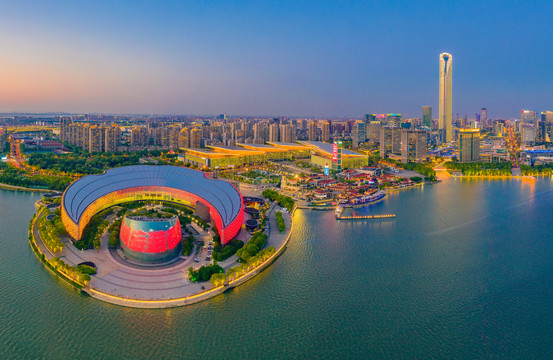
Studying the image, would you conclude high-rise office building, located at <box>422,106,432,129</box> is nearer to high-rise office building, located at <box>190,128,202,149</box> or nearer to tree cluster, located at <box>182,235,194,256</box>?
high-rise office building, located at <box>190,128,202,149</box>

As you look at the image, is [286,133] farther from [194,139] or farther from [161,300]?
[161,300]

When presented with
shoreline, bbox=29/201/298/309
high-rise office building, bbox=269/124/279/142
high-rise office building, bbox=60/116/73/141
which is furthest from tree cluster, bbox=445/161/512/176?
high-rise office building, bbox=60/116/73/141

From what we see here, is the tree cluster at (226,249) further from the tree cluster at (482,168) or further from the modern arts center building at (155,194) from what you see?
the tree cluster at (482,168)

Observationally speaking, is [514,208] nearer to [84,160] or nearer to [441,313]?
[441,313]

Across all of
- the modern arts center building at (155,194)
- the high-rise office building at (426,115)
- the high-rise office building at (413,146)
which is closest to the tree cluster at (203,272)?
the modern arts center building at (155,194)

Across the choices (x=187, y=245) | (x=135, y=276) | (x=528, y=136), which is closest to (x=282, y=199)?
(x=187, y=245)

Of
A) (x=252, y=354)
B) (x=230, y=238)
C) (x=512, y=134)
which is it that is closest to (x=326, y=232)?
(x=230, y=238)
